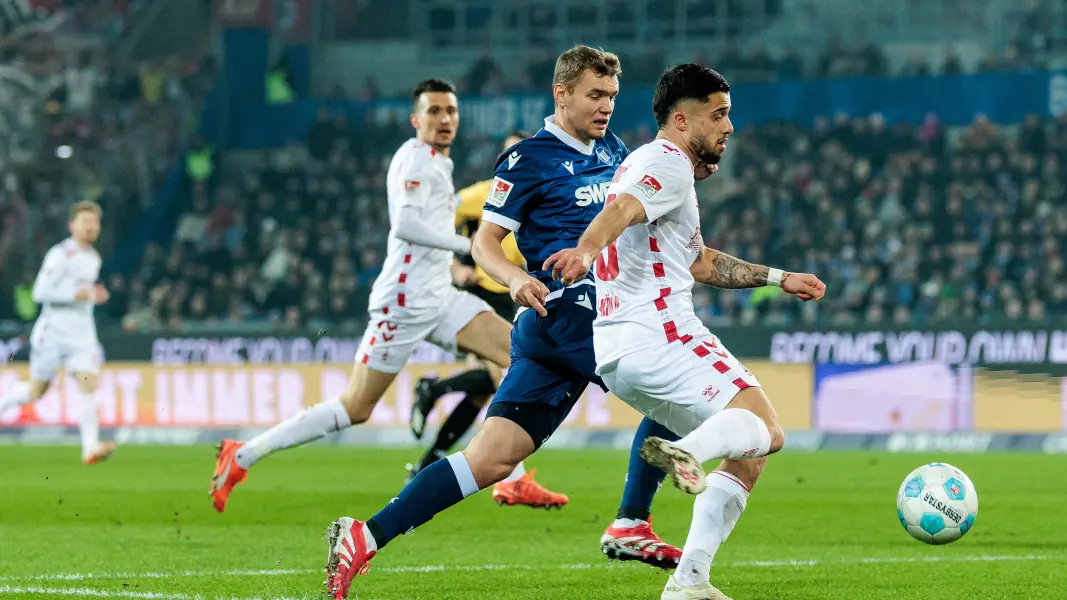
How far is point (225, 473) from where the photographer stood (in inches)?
348

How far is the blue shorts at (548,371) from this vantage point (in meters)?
6.18

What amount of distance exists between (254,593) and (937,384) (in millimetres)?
11923

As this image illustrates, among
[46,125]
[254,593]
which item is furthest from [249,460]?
[46,125]

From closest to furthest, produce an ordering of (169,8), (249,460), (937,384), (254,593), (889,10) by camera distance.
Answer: (254,593)
(249,460)
(937,384)
(889,10)
(169,8)

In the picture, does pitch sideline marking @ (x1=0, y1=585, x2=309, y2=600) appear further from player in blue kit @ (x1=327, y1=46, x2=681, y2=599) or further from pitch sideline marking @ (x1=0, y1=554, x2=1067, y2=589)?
player in blue kit @ (x1=327, y1=46, x2=681, y2=599)

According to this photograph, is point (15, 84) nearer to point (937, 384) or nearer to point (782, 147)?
point (782, 147)

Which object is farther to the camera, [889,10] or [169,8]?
[169,8]

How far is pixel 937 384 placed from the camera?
1656 cm

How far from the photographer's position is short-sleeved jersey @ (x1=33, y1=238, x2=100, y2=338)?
1453cm

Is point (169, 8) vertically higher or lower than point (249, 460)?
higher

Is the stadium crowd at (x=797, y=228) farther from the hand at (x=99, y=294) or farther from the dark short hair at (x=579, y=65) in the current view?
the dark short hair at (x=579, y=65)

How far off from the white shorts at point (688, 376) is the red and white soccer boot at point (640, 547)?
3.09 ft

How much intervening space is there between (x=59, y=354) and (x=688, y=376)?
10659 mm

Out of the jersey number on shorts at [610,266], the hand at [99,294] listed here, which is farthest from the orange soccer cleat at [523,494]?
the hand at [99,294]
